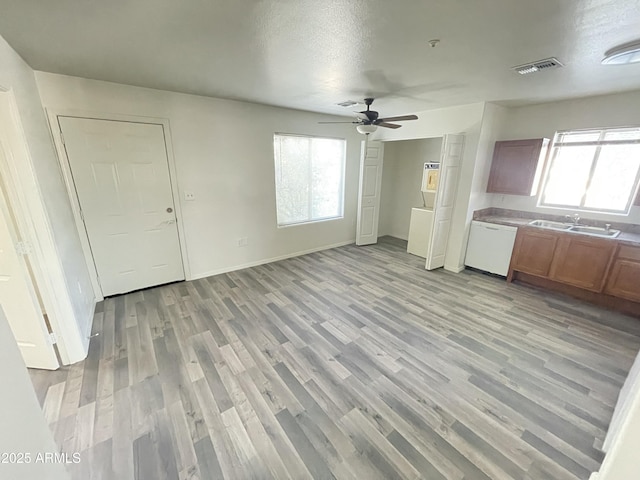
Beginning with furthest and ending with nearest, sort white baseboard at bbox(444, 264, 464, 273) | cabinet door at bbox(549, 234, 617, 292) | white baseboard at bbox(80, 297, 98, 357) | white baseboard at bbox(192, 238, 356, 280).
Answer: white baseboard at bbox(444, 264, 464, 273) < white baseboard at bbox(192, 238, 356, 280) < cabinet door at bbox(549, 234, 617, 292) < white baseboard at bbox(80, 297, 98, 357)

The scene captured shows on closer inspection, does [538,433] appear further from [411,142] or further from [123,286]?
[411,142]

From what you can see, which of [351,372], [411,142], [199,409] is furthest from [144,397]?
[411,142]

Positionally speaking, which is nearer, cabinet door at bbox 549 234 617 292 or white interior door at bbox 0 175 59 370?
white interior door at bbox 0 175 59 370

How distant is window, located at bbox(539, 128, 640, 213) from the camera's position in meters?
3.23

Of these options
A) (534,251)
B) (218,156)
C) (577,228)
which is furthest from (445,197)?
(218,156)

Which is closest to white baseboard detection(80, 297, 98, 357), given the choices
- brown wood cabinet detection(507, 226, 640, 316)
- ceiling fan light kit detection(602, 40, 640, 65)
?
ceiling fan light kit detection(602, 40, 640, 65)

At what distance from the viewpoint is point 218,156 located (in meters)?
3.66

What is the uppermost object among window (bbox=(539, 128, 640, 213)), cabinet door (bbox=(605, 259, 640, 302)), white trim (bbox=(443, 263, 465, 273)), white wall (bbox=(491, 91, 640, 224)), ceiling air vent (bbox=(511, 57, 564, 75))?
ceiling air vent (bbox=(511, 57, 564, 75))

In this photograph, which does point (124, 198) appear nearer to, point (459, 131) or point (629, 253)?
point (459, 131)

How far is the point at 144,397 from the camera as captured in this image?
6.28 feet

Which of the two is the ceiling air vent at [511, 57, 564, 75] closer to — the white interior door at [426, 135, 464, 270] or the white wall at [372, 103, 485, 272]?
the white wall at [372, 103, 485, 272]

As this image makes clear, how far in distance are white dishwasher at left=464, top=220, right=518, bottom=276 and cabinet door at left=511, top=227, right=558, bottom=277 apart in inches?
3.4

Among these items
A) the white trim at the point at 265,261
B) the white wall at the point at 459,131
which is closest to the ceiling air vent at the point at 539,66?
the white wall at the point at 459,131

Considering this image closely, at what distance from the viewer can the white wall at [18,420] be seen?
2.49 ft
